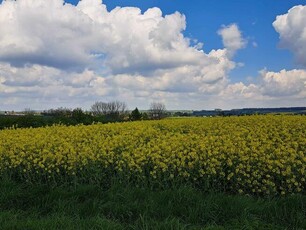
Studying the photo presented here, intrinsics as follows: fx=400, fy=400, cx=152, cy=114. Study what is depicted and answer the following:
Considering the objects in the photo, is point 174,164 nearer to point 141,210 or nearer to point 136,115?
Result: point 141,210

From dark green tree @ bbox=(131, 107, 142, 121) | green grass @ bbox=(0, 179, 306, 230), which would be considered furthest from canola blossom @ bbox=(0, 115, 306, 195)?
dark green tree @ bbox=(131, 107, 142, 121)

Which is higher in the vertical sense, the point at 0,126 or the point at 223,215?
the point at 0,126

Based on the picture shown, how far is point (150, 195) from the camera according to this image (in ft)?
20.7

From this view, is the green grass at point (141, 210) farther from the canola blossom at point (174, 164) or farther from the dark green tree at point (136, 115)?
the dark green tree at point (136, 115)

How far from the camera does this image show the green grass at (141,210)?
5113 millimetres

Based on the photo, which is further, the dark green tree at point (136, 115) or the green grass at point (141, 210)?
the dark green tree at point (136, 115)

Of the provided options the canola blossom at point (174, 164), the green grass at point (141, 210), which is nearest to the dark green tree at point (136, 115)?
the canola blossom at point (174, 164)

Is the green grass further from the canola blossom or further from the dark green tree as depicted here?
the dark green tree

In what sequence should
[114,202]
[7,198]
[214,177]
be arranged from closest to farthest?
1. [114,202]
2. [7,198]
3. [214,177]

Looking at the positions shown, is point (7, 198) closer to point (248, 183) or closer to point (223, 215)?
point (223, 215)

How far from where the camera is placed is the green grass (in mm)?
5113

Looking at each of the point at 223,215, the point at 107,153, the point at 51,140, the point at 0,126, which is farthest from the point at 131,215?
the point at 0,126

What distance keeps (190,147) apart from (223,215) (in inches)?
120

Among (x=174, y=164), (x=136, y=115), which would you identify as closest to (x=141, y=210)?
(x=174, y=164)
